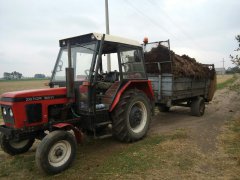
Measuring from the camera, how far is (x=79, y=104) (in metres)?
5.41

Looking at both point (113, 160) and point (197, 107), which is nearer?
point (113, 160)

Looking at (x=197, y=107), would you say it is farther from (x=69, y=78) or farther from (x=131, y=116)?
(x=69, y=78)

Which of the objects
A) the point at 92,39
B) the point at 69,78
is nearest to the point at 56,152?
the point at 69,78

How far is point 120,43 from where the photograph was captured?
5.97 m

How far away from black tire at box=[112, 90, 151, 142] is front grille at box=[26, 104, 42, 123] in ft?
5.53

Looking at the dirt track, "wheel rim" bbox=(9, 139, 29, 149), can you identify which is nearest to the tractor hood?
"wheel rim" bbox=(9, 139, 29, 149)

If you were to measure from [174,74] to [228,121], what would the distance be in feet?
8.00

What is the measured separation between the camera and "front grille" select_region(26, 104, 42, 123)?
4.68m

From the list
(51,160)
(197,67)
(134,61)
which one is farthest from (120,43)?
(197,67)

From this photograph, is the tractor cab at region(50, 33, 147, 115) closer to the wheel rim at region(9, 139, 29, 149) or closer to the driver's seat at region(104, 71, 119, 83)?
the driver's seat at region(104, 71, 119, 83)

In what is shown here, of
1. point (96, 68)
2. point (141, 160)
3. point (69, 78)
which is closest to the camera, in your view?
point (69, 78)

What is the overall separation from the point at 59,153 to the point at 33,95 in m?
1.15

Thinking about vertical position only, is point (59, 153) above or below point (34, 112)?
below

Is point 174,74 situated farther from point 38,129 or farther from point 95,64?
point 38,129
